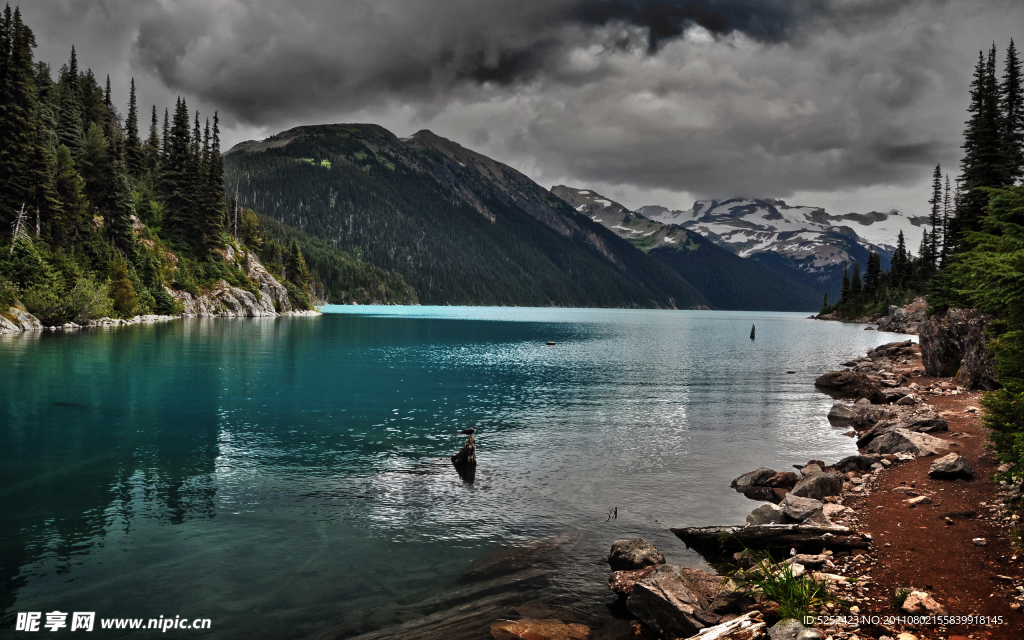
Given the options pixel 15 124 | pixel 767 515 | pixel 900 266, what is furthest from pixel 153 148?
pixel 900 266

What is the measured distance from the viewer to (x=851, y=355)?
87.9m

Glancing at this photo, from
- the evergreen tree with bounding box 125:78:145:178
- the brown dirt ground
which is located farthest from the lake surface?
the evergreen tree with bounding box 125:78:145:178

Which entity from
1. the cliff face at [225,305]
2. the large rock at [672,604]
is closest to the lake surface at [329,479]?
the large rock at [672,604]

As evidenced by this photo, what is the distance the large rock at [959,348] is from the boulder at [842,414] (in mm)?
7877

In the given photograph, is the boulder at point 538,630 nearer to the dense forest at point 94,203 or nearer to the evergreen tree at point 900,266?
the dense forest at point 94,203

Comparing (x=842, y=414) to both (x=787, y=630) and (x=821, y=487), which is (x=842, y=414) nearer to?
(x=821, y=487)

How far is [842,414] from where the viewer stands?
3725 cm

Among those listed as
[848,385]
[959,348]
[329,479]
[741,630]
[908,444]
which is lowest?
[329,479]

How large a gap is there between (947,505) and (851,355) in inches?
3249

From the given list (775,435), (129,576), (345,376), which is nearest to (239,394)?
(345,376)

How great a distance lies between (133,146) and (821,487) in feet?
533

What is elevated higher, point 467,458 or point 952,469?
point 952,469

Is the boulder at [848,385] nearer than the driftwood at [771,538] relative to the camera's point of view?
No

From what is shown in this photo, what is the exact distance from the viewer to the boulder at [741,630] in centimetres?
986
